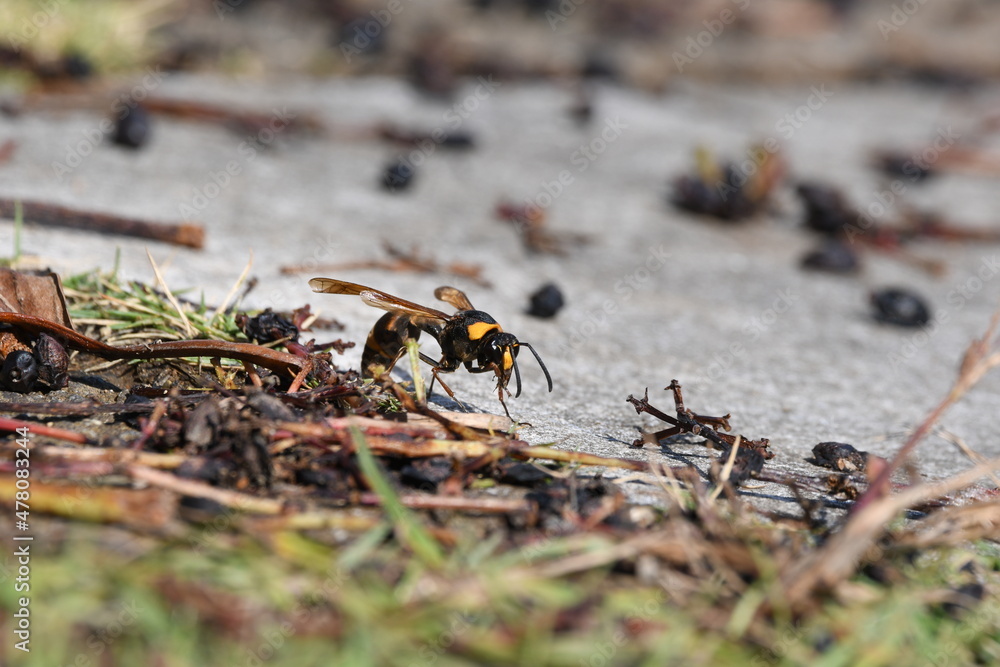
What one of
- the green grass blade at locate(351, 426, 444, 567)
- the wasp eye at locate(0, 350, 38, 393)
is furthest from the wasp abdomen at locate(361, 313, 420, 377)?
the wasp eye at locate(0, 350, 38, 393)

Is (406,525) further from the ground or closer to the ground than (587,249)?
closer to the ground

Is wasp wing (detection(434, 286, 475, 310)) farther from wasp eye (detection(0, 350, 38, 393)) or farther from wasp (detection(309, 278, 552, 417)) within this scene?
wasp eye (detection(0, 350, 38, 393))

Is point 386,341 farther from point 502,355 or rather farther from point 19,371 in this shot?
point 19,371

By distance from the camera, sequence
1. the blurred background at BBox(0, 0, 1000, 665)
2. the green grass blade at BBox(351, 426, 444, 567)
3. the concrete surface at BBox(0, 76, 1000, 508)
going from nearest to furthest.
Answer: the green grass blade at BBox(351, 426, 444, 567) → the blurred background at BBox(0, 0, 1000, 665) → the concrete surface at BBox(0, 76, 1000, 508)

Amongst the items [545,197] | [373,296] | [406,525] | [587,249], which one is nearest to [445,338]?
[373,296]

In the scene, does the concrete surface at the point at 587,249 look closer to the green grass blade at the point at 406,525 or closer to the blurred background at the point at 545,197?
the blurred background at the point at 545,197
